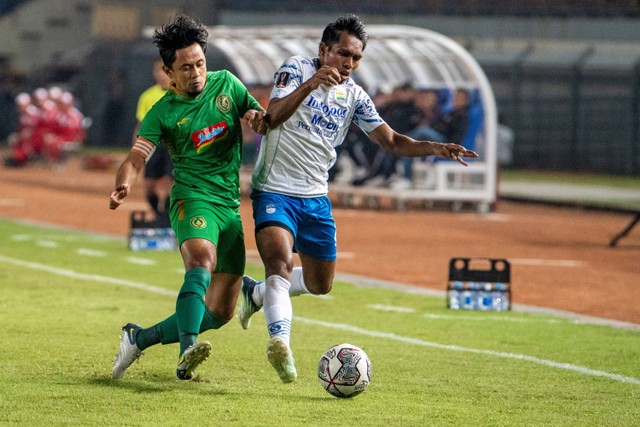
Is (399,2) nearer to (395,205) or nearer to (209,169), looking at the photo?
(395,205)

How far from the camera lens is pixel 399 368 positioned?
8859mm

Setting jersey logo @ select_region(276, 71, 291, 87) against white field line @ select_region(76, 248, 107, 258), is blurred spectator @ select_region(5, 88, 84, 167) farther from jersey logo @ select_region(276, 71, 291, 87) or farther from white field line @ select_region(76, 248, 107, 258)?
jersey logo @ select_region(276, 71, 291, 87)

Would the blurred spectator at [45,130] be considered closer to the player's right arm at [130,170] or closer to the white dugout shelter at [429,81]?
the white dugout shelter at [429,81]

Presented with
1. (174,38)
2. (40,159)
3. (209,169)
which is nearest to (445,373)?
(209,169)

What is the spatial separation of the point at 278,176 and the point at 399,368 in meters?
1.41

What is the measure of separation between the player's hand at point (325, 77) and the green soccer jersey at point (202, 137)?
0.54m

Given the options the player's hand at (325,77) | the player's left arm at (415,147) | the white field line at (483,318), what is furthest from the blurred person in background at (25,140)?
the player's hand at (325,77)

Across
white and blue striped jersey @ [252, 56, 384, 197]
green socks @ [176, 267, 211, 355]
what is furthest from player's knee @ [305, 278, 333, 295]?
green socks @ [176, 267, 211, 355]

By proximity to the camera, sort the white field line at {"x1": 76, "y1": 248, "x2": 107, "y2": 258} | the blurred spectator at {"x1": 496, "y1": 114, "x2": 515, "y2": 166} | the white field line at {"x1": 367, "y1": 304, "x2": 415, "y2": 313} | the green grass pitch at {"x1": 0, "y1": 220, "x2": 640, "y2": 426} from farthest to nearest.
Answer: the blurred spectator at {"x1": 496, "y1": 114, "x2": 515, "y2": 166}
the white field line at {"x1": 76, "y1": 248, "x2": 107, "y2": 258}
the white field line at {"x1": 367, "y1": 304, "x2": 415, "y2": 313}
the green grass pitch at {"x1": 0, "y1": 220, "x2": 640, "y2": 426}

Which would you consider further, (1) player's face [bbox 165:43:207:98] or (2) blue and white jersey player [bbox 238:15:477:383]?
(2) blue and white jersey player [bbox 238:15:477:383]

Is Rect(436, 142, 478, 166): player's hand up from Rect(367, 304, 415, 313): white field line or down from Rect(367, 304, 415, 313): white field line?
up

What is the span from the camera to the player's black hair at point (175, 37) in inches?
315

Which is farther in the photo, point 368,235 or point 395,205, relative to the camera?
point 395,205

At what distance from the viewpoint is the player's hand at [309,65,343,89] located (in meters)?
7.86
